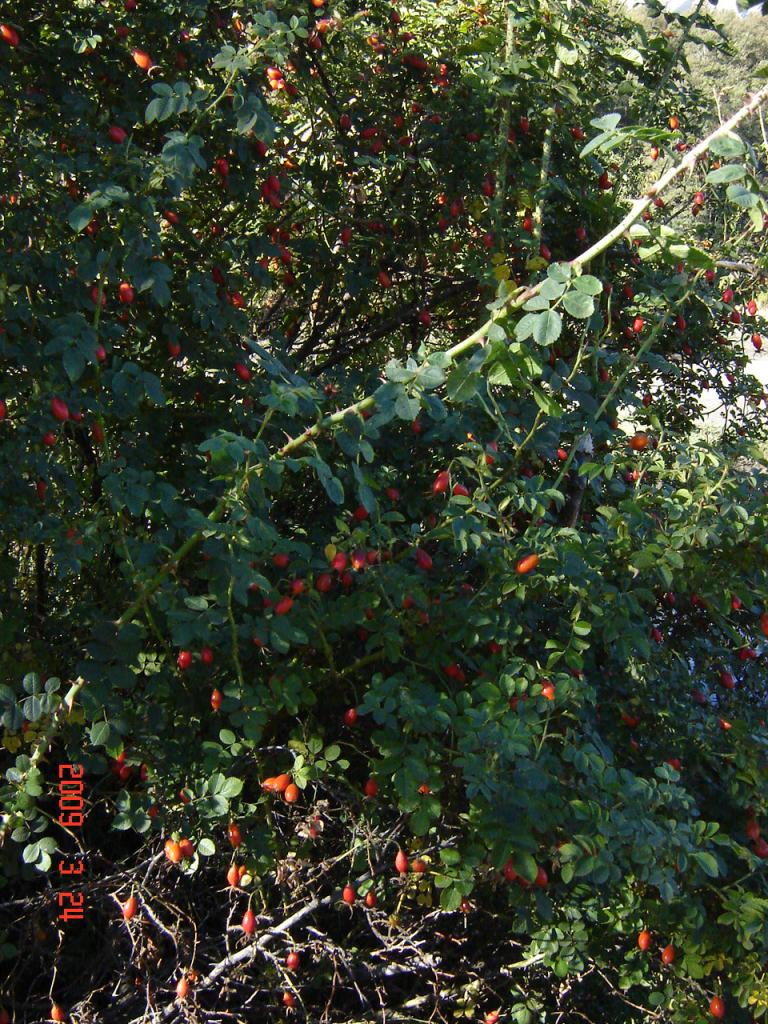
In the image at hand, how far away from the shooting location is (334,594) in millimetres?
1974

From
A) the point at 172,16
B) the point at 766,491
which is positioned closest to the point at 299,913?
the point at 766,491

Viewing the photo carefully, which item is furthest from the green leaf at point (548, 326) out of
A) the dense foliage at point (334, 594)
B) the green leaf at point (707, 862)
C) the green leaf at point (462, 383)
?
the green leaf at point (707, 862)

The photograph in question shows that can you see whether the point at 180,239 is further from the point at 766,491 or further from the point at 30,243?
the point at 766,491

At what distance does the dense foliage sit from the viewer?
1682mm

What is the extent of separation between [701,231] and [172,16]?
162 centimetres

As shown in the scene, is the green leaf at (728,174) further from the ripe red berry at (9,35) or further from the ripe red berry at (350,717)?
the ripe red berry at (9,35)

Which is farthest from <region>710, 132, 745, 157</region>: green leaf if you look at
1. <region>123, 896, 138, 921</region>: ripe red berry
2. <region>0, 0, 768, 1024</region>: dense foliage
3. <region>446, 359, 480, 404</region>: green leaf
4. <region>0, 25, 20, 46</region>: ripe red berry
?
<region>123, 896, 138, 921</region>: ripe red berry

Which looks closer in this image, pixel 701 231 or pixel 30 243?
pixel 30 243

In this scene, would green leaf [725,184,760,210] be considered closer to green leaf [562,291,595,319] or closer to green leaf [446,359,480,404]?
green leaf [562,291,595,319]

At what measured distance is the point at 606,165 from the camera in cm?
304
